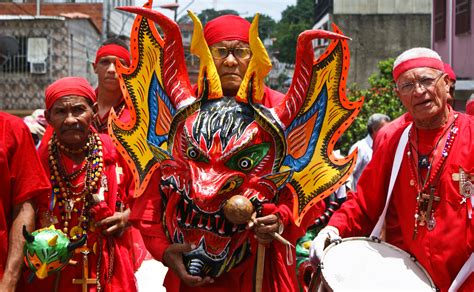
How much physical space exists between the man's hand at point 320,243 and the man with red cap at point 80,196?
127 cm

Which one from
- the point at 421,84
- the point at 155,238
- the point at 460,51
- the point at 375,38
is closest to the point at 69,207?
the point at 155,238

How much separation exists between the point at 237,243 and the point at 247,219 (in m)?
0.25

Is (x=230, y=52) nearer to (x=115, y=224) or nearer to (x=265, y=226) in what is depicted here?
(x=265, y=226)

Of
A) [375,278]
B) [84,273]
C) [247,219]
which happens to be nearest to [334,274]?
[375,278]

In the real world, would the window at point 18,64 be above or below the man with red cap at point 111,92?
above

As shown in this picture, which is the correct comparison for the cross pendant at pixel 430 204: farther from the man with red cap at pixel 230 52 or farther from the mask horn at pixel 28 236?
the mask horn at pixel 28 236

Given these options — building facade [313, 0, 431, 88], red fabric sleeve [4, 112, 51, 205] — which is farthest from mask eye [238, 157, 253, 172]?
building facade [313, 0, 431, 88]

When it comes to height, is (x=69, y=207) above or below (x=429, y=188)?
below

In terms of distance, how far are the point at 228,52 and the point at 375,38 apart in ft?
88.7

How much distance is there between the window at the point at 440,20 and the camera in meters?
19.6

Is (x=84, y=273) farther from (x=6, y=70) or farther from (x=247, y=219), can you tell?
(x=6, y=70)

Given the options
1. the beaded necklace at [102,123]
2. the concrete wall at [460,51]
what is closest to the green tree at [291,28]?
the concrete wall at [460,51]

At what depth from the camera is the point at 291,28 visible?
74.0 meters

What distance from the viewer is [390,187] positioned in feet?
15.4
